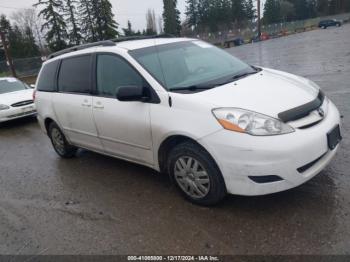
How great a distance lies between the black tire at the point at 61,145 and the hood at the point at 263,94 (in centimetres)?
306

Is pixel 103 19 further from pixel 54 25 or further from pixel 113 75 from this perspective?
pixel 113 75

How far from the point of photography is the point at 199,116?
327 cm

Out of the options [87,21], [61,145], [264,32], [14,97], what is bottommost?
[264,32]

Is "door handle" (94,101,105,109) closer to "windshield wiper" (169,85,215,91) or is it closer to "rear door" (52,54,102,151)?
"rear door" (52,54,102,151)

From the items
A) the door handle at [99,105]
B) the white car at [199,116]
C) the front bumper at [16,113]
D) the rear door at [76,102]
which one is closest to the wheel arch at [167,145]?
the white car at [199,116]

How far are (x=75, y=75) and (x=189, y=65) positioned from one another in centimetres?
182

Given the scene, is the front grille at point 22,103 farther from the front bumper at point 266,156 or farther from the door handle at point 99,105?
the front bumper at point 266,156

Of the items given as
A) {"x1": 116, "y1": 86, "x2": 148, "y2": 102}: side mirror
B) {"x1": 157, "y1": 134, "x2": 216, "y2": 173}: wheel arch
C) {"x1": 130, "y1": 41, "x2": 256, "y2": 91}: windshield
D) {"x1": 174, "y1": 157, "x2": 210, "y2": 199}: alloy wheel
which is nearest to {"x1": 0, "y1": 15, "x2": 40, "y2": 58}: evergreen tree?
{"x1": 130, "y1": 41, "x2": 256, "y2": 91}: windshield

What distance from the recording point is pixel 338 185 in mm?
3592

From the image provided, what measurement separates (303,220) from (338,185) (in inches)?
30.4

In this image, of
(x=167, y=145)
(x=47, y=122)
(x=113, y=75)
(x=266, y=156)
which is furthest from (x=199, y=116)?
(x=47, y=122)

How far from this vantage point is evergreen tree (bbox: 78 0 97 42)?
51.7 metres

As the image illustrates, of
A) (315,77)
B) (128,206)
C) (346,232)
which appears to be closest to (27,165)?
(128,206)

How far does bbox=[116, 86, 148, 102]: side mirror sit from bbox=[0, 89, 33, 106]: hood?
7060 millimetres
